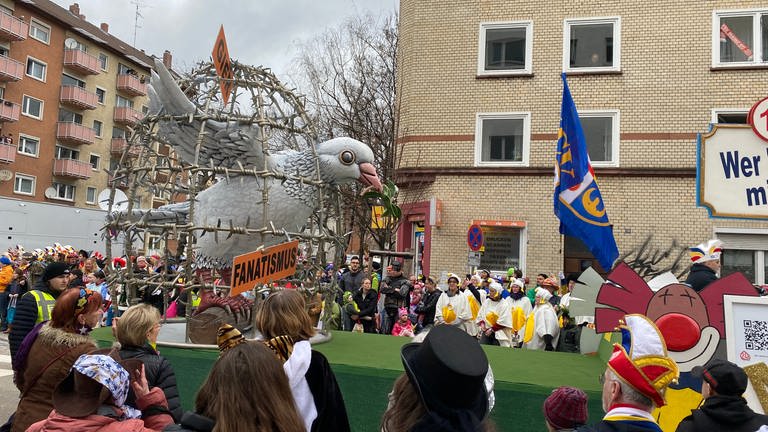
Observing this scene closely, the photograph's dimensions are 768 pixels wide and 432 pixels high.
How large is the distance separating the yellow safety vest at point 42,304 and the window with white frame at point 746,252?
1234 centimetres

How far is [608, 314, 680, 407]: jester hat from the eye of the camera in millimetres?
2088

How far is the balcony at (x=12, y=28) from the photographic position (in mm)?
27391

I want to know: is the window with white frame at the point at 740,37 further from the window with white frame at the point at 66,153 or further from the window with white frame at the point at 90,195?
the window with white frame at the point at 90,195

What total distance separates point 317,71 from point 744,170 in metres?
15.3

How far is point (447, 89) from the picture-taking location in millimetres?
13859

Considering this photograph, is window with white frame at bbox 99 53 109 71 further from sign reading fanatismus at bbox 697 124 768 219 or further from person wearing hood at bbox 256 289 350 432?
person wearing hood at bbox 256 289 350 432

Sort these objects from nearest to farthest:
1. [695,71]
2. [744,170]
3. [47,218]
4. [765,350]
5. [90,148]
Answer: [765,350]
[744,170]
[695,71]
[47,218]
[90,148]

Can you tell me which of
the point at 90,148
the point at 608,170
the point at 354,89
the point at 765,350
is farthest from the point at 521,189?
the point at 90,148

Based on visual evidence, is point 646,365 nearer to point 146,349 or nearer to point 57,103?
point 146,349

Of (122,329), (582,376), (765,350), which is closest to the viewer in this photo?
(122,329)

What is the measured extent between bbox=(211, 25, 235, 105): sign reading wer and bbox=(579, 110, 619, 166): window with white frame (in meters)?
10.6

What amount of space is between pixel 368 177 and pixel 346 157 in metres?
0.27

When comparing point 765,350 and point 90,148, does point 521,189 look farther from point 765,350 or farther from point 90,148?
point 90,148

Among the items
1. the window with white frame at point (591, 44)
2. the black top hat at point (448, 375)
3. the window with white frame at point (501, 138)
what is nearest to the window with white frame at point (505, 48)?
the window with white frame at point (591, 44)
